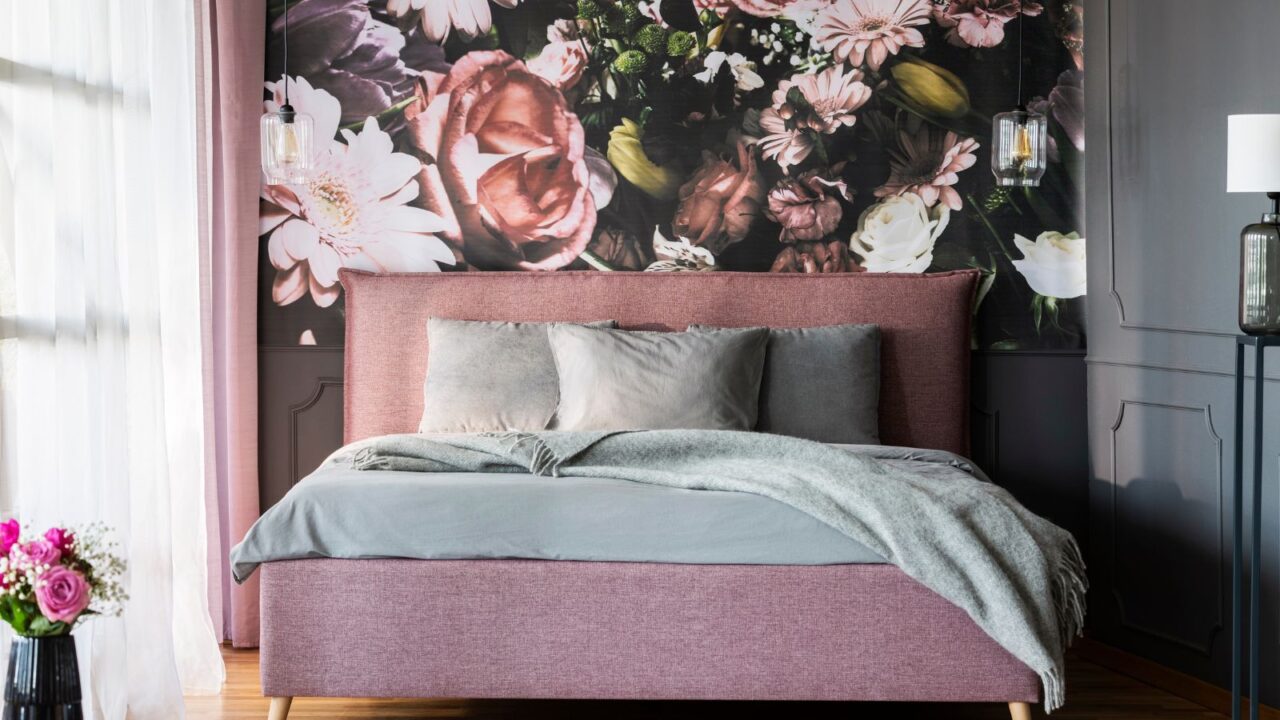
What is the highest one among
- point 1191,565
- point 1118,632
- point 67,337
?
point 67,337

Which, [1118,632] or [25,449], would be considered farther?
Answer: [1118,632]

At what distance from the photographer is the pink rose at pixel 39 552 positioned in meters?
1.89

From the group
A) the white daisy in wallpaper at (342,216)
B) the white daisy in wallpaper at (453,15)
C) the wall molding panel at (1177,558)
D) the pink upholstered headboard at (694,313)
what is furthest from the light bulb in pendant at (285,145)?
the wall molding panel at (1177,558)

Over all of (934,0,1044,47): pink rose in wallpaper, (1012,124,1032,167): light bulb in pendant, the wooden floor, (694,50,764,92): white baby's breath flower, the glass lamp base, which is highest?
(934,0,1044,47): pink rose in wallpaper

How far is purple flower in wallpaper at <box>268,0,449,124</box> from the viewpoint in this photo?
399 centimetres

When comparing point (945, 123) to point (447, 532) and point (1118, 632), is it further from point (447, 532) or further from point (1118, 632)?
point (447, 532)

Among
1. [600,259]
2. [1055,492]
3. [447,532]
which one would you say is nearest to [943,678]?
[447,532]

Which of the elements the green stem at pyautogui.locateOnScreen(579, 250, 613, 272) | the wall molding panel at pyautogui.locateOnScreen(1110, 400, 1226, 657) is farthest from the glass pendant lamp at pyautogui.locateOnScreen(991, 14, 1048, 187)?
the green stem at pyautogui.locateOnScreen(579, 250, 613, 272)

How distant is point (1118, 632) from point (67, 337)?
3.17m

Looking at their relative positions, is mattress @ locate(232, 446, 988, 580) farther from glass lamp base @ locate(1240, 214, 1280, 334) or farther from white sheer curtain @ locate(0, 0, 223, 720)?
glass lamp base @ locate(1240, 214, 1280, 334)

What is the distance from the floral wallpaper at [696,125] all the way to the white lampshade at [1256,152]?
142cm

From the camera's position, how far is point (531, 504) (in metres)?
2.72

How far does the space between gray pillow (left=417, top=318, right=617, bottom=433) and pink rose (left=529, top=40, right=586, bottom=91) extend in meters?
0.88

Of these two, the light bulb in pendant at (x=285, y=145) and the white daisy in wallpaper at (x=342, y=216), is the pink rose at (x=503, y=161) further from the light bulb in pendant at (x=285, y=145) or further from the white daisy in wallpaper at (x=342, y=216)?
the light bulb in pendant at (x=285, y=145)
